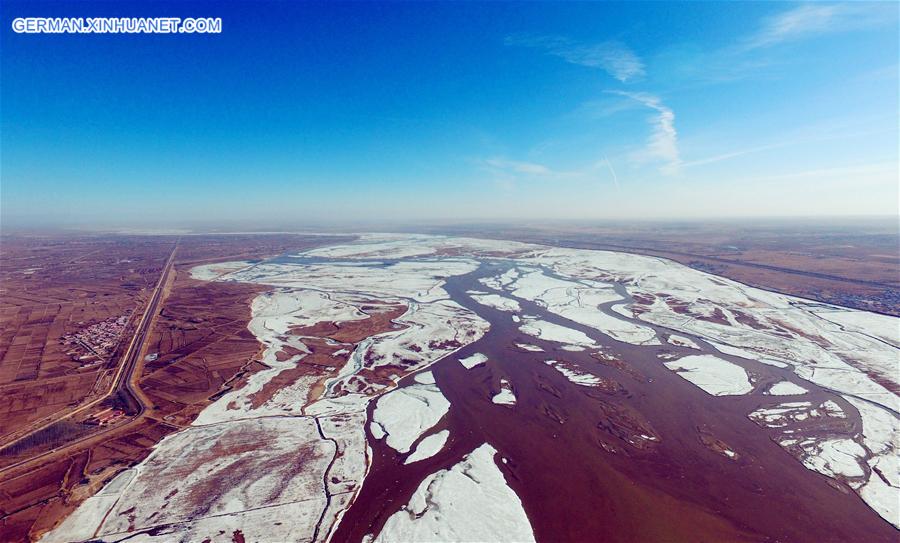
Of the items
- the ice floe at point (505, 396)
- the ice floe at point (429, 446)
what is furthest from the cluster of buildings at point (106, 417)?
the ice floe at point (505, 396)

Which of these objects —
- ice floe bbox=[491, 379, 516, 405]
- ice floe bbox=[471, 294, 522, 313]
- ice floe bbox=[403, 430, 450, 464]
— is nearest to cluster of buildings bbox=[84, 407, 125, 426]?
ice floe bbox=[403, 430, 450, 464]

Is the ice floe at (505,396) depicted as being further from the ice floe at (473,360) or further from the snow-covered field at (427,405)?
the ice floe at (473,360)

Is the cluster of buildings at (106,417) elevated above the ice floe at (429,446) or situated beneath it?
elevated above

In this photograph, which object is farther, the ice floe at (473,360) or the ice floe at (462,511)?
the ice floe at (473,360)

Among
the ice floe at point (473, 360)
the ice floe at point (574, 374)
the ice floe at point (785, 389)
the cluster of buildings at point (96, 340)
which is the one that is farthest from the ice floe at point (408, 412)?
the cluster of buildings at point (96, 340)

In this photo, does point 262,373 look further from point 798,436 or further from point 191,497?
point 798,436

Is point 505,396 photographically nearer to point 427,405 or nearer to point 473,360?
point 427,405

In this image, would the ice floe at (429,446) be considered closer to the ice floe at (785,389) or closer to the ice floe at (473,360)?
the ice floe at (473,360)

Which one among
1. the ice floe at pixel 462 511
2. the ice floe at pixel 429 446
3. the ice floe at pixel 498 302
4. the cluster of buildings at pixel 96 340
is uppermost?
the ice floe at pixel 498 302

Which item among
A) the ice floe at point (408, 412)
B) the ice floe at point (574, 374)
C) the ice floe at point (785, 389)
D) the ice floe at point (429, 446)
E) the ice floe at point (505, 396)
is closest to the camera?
the ice floe at point (429, 446)

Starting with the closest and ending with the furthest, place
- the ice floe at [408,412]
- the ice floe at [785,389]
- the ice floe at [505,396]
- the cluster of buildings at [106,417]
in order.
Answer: the ice floe at [408,412] → the cluster of buildings at [106,417] → the ice floe at [505,396] → the ice floe at [785,389]
